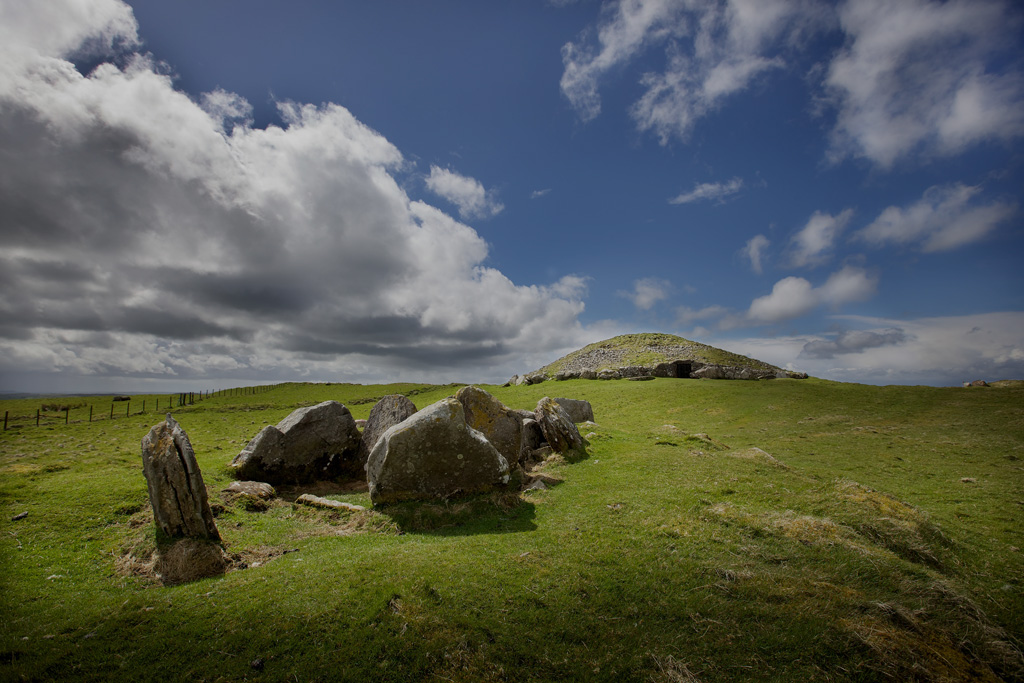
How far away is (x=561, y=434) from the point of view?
22375mm

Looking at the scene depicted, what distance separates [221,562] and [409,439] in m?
6.61

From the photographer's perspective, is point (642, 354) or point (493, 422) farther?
point (642, 354)

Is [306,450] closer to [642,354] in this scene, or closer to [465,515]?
[465,515]

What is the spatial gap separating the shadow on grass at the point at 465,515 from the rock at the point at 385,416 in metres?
6.92

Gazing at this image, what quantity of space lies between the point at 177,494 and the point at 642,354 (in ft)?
259

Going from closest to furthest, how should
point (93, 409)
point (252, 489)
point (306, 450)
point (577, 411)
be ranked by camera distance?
point (252, 489) → point (306, 450) → point (577, 411) → point (93, 409)

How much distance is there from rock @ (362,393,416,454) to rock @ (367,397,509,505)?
570 centimetres

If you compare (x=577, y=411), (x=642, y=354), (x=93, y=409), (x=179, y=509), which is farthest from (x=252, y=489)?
(x=93, y=409)

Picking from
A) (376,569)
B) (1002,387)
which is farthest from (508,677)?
(1002,387)

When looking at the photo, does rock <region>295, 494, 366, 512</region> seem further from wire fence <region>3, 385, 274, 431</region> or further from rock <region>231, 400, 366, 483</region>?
wire fence <region>3, 385, 274, 431</region>

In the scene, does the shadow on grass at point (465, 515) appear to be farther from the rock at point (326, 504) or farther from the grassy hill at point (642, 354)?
the grassy hill at point (642, 354)

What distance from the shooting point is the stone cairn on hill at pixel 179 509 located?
11.0m

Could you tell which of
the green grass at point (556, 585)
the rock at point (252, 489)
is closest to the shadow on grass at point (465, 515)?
the green grass at point (556, 585)

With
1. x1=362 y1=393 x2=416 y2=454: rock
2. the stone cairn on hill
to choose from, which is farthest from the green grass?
x1=362 y1=393 x2=416 y2=454: rock
